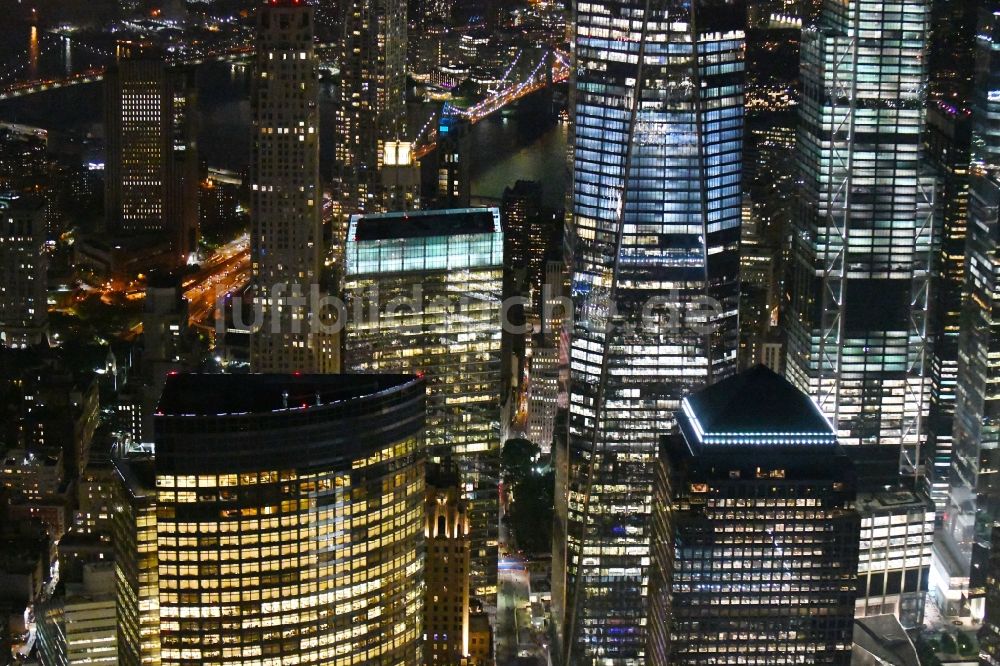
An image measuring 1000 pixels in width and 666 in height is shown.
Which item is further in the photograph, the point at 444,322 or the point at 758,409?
the point at 444,322

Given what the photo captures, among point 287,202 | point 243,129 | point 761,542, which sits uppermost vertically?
point 287,202

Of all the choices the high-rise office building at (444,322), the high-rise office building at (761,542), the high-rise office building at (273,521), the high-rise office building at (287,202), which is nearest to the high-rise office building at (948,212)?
the high-rise office building at (444,322)

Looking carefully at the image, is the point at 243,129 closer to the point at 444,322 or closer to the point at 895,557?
the point at 444,322

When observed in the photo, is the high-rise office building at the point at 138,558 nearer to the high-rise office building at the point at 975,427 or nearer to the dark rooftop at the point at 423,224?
the dark rooftop at the point at 423,224

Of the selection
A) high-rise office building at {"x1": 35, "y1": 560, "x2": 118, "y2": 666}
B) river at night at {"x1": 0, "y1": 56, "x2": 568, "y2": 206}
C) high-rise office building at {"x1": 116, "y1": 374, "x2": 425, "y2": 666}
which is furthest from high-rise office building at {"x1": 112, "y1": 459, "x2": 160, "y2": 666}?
river at night at {"x1": 0, "y1": 56, "x2": 568, "y2": 206}

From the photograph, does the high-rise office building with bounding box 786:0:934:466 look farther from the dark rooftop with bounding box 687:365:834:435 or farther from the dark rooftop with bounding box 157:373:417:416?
the dark rooftop with bounding box 157:373:417:416

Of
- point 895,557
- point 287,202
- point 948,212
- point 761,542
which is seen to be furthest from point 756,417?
point 287,202
